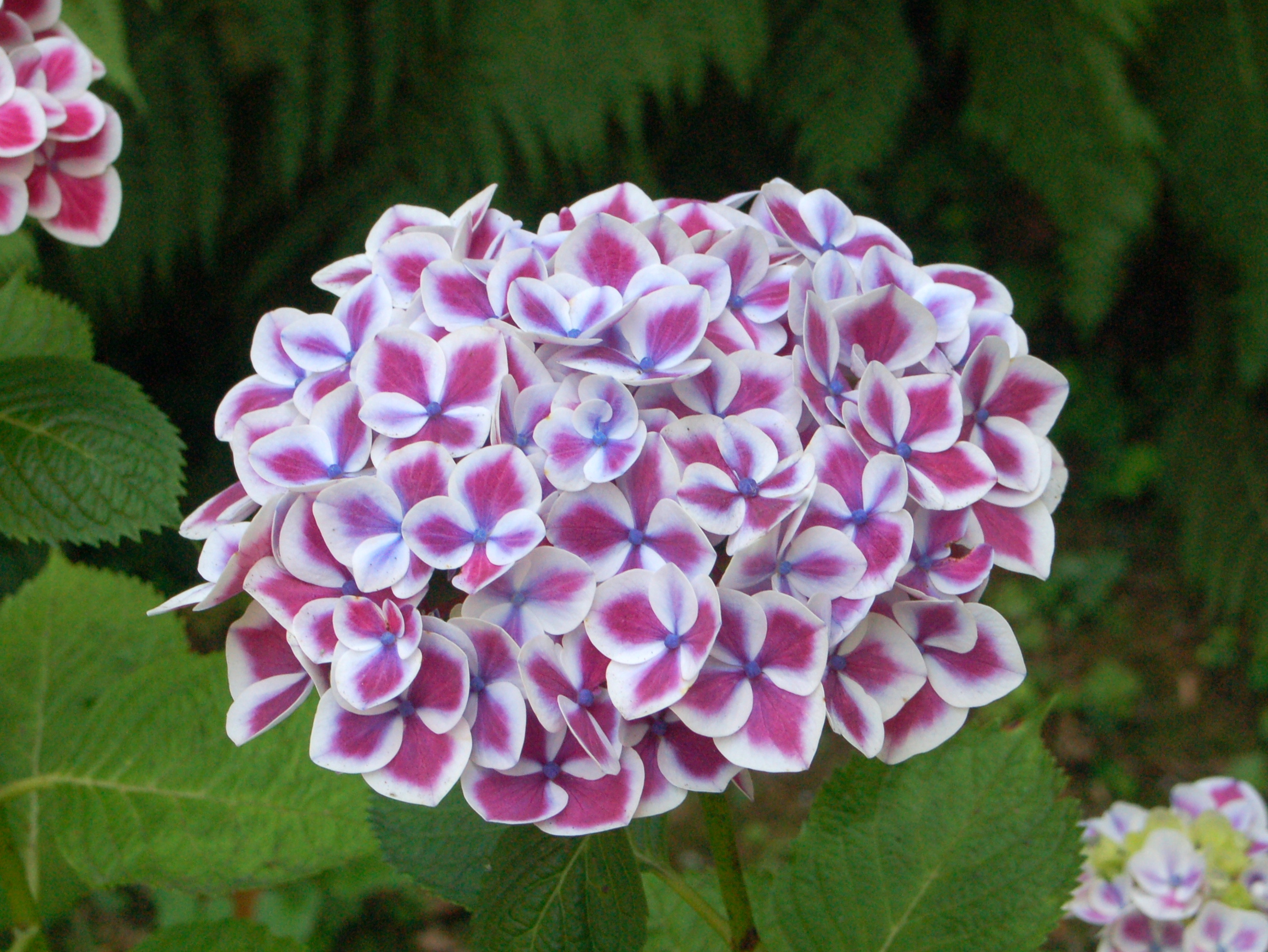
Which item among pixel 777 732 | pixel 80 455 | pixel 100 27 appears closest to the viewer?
pixel 777 732

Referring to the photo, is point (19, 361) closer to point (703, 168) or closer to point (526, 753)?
point (526, 753)

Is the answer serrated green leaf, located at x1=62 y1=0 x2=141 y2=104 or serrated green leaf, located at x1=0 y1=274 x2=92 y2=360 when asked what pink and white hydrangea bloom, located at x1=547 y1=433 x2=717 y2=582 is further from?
serrated green leaf, located at x1=62 y1=0 x2=141 y2=104

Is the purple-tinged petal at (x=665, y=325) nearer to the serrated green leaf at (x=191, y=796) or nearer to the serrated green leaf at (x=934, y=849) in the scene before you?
the serrated green leaf at (x=934, y=849)

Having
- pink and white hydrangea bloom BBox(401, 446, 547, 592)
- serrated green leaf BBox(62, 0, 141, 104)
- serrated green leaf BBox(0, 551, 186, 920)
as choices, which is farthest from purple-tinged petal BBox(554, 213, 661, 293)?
serrated green leaf BBox(62, 0, 141, 104)

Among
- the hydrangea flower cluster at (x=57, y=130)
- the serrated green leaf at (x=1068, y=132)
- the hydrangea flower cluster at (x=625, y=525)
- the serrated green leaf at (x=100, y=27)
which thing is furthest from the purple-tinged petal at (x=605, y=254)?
the serrated green leaf at (x=1068, y=132)

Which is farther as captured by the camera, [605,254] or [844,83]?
[844,83]

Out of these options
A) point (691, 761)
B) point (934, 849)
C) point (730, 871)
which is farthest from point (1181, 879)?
point (691, 761)

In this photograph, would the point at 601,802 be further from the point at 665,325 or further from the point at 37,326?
the point at 37,326
